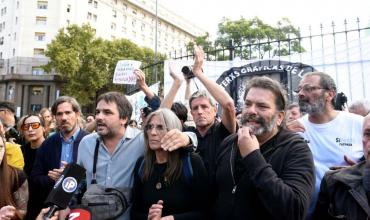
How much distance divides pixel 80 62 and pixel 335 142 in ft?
119

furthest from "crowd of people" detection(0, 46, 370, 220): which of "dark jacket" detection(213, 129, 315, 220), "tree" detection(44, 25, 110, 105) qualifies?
"tree" detection(44, 25, 110, 105)

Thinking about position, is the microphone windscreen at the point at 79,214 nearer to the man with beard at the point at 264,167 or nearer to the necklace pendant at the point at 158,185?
the necklace pendant at the point at 158,185

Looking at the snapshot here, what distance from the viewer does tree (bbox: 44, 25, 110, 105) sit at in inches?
1411

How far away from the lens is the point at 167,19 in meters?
61.3

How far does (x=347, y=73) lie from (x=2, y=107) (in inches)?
235

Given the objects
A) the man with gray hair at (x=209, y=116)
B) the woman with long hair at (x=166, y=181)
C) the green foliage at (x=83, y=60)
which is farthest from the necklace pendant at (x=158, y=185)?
the green foliage at (x=83, y=60)

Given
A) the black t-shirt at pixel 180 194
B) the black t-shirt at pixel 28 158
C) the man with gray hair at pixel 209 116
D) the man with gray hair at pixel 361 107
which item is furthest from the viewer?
the man with gray hair at pixel 361 107

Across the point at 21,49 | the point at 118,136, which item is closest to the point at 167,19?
the point at 21,49

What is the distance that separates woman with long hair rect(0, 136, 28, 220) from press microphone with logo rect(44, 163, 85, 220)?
719 millimetres

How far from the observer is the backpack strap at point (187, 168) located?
2634 mm

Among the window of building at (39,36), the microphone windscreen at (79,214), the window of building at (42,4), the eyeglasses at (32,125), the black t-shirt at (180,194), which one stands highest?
the window of building at (42,4)

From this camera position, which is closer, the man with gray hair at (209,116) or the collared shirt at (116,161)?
the collared shirt at (116,161)

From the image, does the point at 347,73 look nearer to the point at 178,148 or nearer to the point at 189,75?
the point at 189,75

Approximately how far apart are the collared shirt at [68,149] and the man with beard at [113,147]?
2.14 feet
